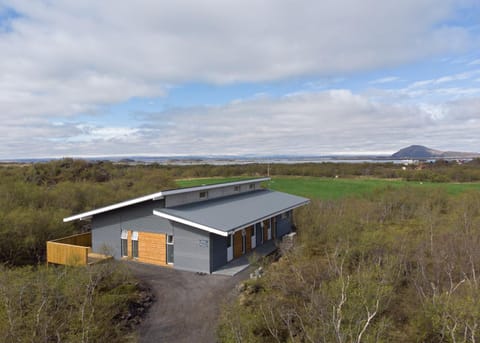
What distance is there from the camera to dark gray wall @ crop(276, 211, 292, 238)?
22.7 meters

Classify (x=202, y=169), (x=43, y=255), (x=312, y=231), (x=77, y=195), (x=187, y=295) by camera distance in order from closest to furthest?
(x=187, y=295) → (x=43, y=255) → (x=312, y=231) → (x=77, y=195) → (x=202, y=169)

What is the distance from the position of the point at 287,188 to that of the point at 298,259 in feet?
120

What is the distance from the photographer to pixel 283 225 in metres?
23.4

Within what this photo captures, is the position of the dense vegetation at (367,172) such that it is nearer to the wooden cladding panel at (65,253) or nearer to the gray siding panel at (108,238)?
the gray siding panel at (108,238)

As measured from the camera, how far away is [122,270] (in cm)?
1252

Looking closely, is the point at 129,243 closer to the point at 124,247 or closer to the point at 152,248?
the point at 124,247

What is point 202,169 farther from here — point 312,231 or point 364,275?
point 364,275

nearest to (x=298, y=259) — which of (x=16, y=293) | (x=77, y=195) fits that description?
(x=16, y=293)

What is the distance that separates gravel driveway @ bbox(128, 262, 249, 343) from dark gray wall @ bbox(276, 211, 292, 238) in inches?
319

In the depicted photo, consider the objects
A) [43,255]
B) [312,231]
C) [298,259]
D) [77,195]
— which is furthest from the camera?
[77,195]

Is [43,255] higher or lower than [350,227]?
lower

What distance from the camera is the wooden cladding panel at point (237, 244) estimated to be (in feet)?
55.7

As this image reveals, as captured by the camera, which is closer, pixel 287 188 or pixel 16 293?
pixel 16 293

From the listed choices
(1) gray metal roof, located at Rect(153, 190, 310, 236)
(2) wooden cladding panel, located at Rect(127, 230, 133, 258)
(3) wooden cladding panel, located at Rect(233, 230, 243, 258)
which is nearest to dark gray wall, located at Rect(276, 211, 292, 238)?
(1) gray metal roof, located at Rect(153, 190, 310, 236)
